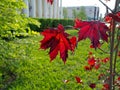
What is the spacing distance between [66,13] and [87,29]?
5266 cm

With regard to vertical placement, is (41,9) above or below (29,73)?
above

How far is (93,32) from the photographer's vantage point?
1.02 metres

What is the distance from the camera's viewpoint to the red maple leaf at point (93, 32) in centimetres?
102

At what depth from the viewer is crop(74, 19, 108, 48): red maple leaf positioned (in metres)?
1.02

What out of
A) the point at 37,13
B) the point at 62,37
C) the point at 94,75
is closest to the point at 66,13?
the point at 37,13

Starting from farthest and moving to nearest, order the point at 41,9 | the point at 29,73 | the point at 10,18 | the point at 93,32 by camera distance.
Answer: the point at 41,9 < the point at 29,73 < the point at 10,18 < the point at 93,32

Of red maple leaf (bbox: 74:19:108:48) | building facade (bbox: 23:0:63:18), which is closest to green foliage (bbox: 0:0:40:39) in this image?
red maple leaf (bbox: 74:19:108:48)

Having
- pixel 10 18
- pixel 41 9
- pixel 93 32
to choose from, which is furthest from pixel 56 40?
pixel 41 9

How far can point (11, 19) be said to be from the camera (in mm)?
3557

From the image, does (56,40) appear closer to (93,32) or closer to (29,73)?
(93,32)

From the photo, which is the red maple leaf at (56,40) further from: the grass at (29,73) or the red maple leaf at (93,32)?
the grass at (29,73)

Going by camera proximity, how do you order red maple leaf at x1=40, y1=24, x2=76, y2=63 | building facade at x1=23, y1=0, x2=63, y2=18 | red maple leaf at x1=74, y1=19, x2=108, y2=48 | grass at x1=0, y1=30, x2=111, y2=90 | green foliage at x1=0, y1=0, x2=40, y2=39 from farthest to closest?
building facade at x1=23, y1=0, x2=63, y2=18 → grass at x1=0, y1=30, x2=111, y2=90 → green foliage at x1=0, y1=0, x2=40, y2=39 → red maple leaf at x1=40, y1=24, x2=76, y2=63 → red maple leaf at x1=74, y1=19, x2=108, y2=48

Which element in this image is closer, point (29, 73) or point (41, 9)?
point (29, 73)

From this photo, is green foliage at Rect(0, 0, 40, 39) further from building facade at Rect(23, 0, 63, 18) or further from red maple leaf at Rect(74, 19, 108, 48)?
building facade at Rect(23, 0, 63, 18)
